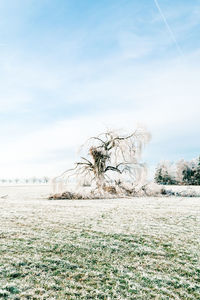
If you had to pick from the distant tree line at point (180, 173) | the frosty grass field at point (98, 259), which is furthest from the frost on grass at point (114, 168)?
the distant tree line at point (180, 173)

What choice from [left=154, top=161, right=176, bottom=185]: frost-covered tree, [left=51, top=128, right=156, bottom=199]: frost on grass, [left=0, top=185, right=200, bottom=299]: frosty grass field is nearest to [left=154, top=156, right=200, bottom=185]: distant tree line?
[left=154, top=161, right=176, bottom=185]: frost-covered tree

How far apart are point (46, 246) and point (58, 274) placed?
153 cm

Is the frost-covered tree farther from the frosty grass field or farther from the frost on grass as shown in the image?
the frosty grass field

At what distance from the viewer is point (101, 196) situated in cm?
2103

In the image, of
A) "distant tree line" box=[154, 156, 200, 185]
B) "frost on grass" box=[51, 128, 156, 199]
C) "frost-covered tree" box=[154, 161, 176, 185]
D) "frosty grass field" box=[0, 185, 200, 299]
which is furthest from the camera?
"frost-covered tree" box=[154, 161, 176, 185]

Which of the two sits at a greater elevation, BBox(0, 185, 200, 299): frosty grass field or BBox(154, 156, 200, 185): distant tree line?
BBox(154, 156, 200, 185): distant tree line

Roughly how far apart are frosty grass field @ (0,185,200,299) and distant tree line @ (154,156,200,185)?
5764 cm

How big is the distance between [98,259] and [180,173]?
208 ft

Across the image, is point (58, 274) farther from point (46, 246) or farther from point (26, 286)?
point (46, 246)

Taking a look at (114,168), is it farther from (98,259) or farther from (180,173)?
(180,173)

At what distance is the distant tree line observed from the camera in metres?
64.8

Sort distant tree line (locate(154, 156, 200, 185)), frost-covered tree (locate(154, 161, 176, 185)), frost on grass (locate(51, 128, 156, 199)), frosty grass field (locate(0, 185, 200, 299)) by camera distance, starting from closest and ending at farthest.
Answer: frosty grass field (locate(0, 185, 200, 299)) → frost on grass (locate(51, 128, 156, 199)) → distant tree line (locate(154, 156, 200, 185)) → frost-covered tree (locate(154, 161, 176, 185))

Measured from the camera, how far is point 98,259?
6.48 m

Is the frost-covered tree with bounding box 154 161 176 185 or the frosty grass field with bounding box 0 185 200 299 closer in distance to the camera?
the frosty grass field with bounding box 0 185 200 299
